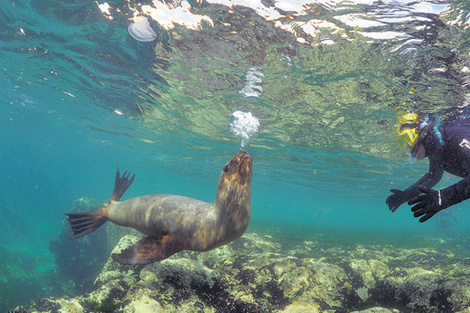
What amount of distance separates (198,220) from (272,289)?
6.25ft

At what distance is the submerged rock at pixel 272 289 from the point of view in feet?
11.5

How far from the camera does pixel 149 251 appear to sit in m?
3.82

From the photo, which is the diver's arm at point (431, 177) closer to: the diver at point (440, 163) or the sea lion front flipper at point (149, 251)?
the diver at point (440, 163)

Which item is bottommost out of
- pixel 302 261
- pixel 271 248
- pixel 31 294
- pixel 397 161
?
pixel 31 294

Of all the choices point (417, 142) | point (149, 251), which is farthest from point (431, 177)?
point (149, 251)

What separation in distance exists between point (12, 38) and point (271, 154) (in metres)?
17.6

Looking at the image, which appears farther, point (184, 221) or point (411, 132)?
point (411, 132)

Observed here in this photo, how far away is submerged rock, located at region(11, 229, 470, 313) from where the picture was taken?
11.5 ft

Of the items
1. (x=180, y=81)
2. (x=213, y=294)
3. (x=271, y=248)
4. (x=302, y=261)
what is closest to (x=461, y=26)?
(x=302, y=261)

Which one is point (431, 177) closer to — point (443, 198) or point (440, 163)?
point (440, 163)

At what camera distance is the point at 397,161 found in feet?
57.8

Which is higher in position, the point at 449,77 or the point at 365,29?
the point at 365,29

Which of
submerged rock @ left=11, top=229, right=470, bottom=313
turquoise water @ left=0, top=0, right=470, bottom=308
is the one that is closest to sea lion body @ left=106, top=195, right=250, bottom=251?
submerged rock @ left=11, top=229, right=470, bottom=313

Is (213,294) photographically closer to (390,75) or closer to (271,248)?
(271,248)
